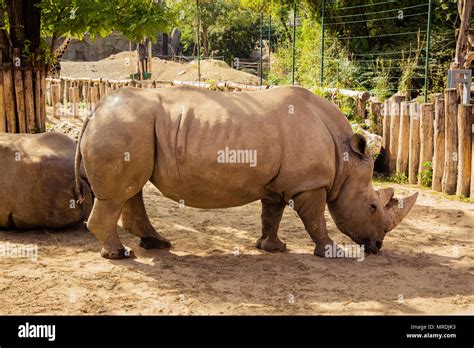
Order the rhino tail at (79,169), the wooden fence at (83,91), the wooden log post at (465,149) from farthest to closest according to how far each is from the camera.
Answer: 1. the wooden fence at (83,91)
2. the wooden log post at (465,149)
3. the rhino tail at (79,169)

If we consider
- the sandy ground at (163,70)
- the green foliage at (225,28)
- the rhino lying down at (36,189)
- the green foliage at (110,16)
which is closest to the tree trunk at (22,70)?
the green foliage at (110,16)

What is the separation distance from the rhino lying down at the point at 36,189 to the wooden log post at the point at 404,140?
552 cm

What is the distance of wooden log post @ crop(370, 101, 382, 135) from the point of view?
11.6 m

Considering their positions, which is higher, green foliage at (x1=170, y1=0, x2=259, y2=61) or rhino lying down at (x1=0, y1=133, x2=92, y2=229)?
green foliage at (x1=170, y1=0, x2=259, y2=61)

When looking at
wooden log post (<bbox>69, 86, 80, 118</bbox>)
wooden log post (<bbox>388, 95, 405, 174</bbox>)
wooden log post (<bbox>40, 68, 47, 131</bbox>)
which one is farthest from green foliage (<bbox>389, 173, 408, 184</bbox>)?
wooden log post (<bbox>69, 86, 80, 118</bbox>)

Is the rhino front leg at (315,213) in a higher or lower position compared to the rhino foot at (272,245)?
higher

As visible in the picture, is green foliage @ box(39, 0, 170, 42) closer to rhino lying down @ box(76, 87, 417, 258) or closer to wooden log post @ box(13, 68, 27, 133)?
wooden log post @ box(13, 68, 27, 133)

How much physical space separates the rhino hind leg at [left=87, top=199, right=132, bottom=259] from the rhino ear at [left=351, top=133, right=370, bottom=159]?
2373mm

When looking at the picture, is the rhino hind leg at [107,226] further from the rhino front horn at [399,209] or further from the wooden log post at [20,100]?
the wooden log post at [20,100]

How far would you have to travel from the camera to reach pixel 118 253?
252 inches

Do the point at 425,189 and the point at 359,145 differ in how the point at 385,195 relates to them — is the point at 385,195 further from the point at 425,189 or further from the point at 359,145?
the point at 425,189

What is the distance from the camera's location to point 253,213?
875 centimetres

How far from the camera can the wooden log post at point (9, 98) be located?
10414mm
